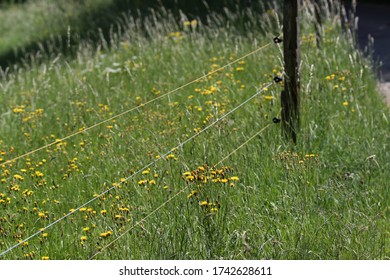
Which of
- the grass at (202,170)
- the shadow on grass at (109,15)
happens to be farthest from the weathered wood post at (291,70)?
the shadow on grass at (109,15)

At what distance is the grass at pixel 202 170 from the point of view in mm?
5078

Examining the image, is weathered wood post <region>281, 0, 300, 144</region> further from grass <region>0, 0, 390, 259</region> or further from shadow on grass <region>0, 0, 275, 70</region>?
shadow on grass <region>0, 0, 275, 70</region>

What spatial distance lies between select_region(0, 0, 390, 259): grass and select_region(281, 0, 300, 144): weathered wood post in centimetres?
10

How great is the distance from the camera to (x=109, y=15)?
15.4 m

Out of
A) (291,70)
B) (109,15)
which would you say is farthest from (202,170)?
(109,15)

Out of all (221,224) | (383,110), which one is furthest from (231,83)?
(221,224)

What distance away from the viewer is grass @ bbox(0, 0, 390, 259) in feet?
16.7

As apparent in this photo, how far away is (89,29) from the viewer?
589 inches

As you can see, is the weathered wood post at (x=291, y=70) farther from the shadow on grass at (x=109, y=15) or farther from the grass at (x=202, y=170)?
the shadow on grass at (x=109, y=15)

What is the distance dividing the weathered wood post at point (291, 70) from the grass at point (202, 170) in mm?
101

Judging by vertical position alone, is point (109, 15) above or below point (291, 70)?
below

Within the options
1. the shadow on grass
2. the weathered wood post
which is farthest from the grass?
the shadow on grass

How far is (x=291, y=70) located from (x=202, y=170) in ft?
5.34

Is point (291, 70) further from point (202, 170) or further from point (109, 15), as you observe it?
point (109, 15)
